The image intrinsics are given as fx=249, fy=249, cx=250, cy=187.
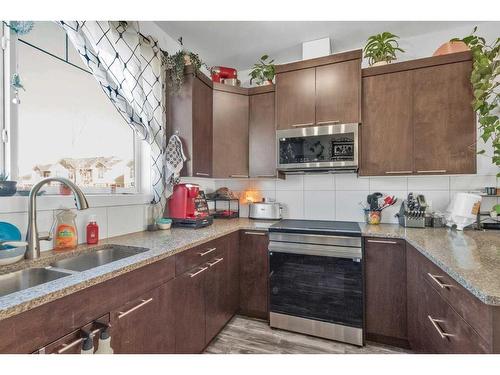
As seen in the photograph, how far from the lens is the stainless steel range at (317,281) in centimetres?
186

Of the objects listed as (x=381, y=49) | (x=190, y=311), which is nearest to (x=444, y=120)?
(x=381, y=49)

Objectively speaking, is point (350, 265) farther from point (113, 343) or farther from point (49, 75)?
point (49, 75)

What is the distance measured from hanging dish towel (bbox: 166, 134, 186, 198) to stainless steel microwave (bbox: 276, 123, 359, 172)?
2.95 feet

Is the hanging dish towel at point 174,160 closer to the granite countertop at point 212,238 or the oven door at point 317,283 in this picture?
the granite countertop at point 212,238

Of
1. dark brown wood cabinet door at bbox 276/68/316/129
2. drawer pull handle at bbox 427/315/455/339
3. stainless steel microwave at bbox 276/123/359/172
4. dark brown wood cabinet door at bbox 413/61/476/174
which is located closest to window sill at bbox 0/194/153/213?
stainless steel microwave at bbox 276/123/359/172

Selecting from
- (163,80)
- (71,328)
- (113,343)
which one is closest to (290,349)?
(113,343)

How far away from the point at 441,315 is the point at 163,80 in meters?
2.53

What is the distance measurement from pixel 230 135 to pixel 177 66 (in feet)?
2.56

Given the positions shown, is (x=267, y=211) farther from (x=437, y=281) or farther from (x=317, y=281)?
(x=437, y=281)

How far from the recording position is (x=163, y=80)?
7.29ft

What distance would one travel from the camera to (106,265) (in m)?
1.11

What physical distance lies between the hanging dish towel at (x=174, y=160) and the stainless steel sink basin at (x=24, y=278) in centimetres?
109

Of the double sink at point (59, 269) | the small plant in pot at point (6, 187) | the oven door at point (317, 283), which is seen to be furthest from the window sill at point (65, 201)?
the oven door at point (317, 283)

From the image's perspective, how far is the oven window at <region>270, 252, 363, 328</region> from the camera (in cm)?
186
